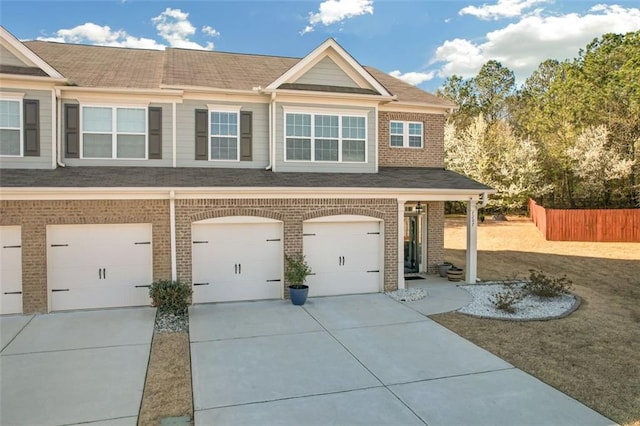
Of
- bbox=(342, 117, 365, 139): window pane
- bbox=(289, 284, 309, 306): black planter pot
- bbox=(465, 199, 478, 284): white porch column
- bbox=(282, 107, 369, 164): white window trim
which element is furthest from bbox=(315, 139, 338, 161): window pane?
bbox=(465, 199, 478, 284): white porch column

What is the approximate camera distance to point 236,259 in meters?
12.3

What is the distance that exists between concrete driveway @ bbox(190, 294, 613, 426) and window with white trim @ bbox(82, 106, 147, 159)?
6029mm

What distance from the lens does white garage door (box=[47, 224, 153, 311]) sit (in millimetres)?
11102

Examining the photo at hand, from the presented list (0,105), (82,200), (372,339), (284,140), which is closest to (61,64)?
(0,105)

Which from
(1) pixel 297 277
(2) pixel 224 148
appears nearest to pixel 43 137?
(2) pixel 224 148

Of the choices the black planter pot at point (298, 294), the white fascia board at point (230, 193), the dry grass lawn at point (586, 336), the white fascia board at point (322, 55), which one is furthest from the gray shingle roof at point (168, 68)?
the dry grass lawn at point (586, 336)

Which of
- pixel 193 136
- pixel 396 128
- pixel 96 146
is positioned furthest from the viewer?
pixel 396 128

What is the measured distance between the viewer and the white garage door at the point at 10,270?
424 inches

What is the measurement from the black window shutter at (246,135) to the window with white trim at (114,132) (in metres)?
2.94

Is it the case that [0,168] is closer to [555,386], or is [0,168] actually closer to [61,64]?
[61,64]

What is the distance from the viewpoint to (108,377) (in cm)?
707

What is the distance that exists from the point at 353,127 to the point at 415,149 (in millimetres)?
3006

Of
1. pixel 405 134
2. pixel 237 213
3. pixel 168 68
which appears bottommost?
pixel 237 213

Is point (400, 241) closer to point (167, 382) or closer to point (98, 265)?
point (167, 382)
